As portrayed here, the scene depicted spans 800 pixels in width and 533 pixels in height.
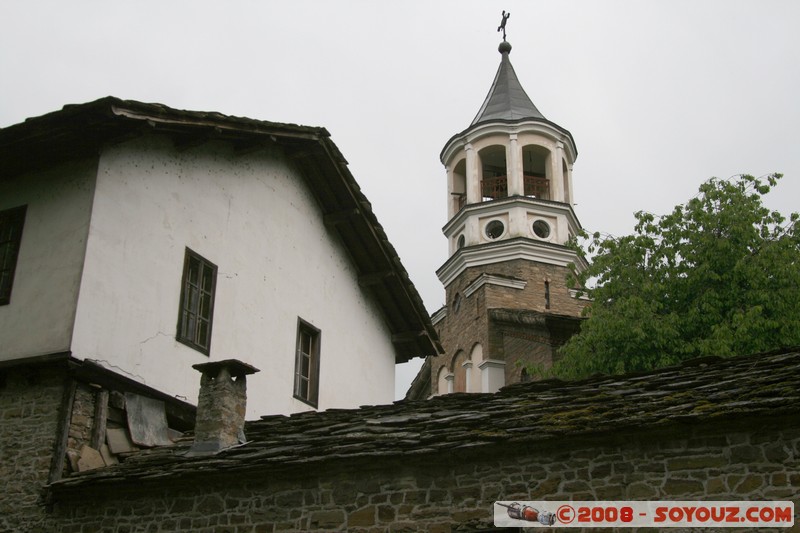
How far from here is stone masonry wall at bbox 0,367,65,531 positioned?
1110cm

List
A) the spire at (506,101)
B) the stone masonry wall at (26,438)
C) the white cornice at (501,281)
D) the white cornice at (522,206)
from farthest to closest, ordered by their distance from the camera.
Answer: the spire at (506,101) → the white cornice at (522,206) → the white cornice at (501,281) → the stone masonry wall at (26,438)

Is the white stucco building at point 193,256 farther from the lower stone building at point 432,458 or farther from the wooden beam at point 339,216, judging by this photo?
the lower stone building at point 432,458

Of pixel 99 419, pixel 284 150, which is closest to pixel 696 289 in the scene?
pixel 284 150

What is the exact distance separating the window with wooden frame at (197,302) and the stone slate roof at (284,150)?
1.70 metres

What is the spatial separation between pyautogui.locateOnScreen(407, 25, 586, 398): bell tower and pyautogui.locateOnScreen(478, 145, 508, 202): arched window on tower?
3 cm

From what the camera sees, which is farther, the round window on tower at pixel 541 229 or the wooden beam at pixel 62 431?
the round window on tower at pixel 541 229

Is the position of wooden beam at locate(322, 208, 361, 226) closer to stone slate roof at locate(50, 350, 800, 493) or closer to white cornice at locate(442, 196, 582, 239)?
stone slate roof at locate(50, 350, 800, 493)

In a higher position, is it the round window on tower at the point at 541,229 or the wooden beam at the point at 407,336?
the round window on tower at the point at 541,229

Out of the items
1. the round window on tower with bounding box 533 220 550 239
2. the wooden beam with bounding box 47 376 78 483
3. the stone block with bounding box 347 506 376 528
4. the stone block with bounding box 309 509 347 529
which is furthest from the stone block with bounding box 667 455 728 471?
the round window on tower with bounding box 533 220 550 239

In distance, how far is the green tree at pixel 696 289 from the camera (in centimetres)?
1838

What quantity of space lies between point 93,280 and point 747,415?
24.7 ft

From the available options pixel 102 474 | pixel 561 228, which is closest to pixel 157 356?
pixel 102 474

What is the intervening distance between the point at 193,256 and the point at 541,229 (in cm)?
1888

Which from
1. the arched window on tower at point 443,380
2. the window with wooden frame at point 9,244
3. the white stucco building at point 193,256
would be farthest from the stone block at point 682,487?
the arched window on tower at point 443,380
